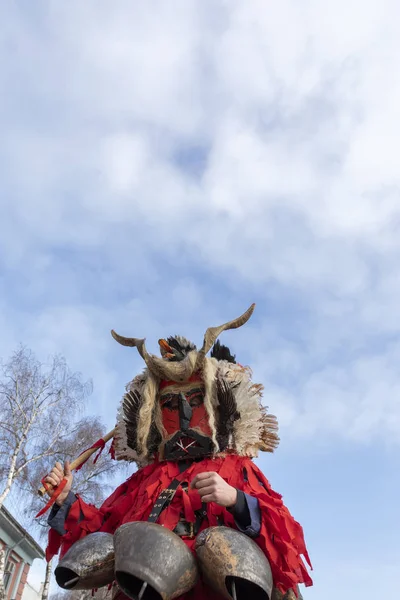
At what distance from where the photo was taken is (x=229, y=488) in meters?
2.78

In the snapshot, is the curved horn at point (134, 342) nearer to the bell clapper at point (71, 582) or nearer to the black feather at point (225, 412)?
the black feather at point (225, 412)

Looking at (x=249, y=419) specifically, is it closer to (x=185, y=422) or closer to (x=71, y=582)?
(x=185, y=422)

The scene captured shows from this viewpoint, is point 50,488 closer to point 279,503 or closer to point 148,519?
point 148,519

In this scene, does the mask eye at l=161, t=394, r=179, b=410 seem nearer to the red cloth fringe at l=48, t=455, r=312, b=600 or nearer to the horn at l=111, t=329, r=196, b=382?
the horn at l=111, t=329, r=196, b=382

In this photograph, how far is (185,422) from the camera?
3.50 meters

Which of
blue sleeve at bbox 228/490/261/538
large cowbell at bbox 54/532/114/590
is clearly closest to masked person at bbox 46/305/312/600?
blue sleeve at bbox 228/490/261/538

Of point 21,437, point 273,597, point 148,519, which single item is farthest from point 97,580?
point 21,437

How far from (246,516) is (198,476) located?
1.09 feet

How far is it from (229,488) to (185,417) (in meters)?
0.81

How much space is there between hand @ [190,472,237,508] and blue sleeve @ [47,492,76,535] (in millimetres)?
1015

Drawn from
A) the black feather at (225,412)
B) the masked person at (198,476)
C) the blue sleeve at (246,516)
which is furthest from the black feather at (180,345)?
the blue sleeve at (246,516)

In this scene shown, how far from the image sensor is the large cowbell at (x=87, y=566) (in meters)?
2.69

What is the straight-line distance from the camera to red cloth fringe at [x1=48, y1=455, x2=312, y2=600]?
274 cm

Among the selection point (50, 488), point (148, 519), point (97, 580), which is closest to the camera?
point (97, 580)
